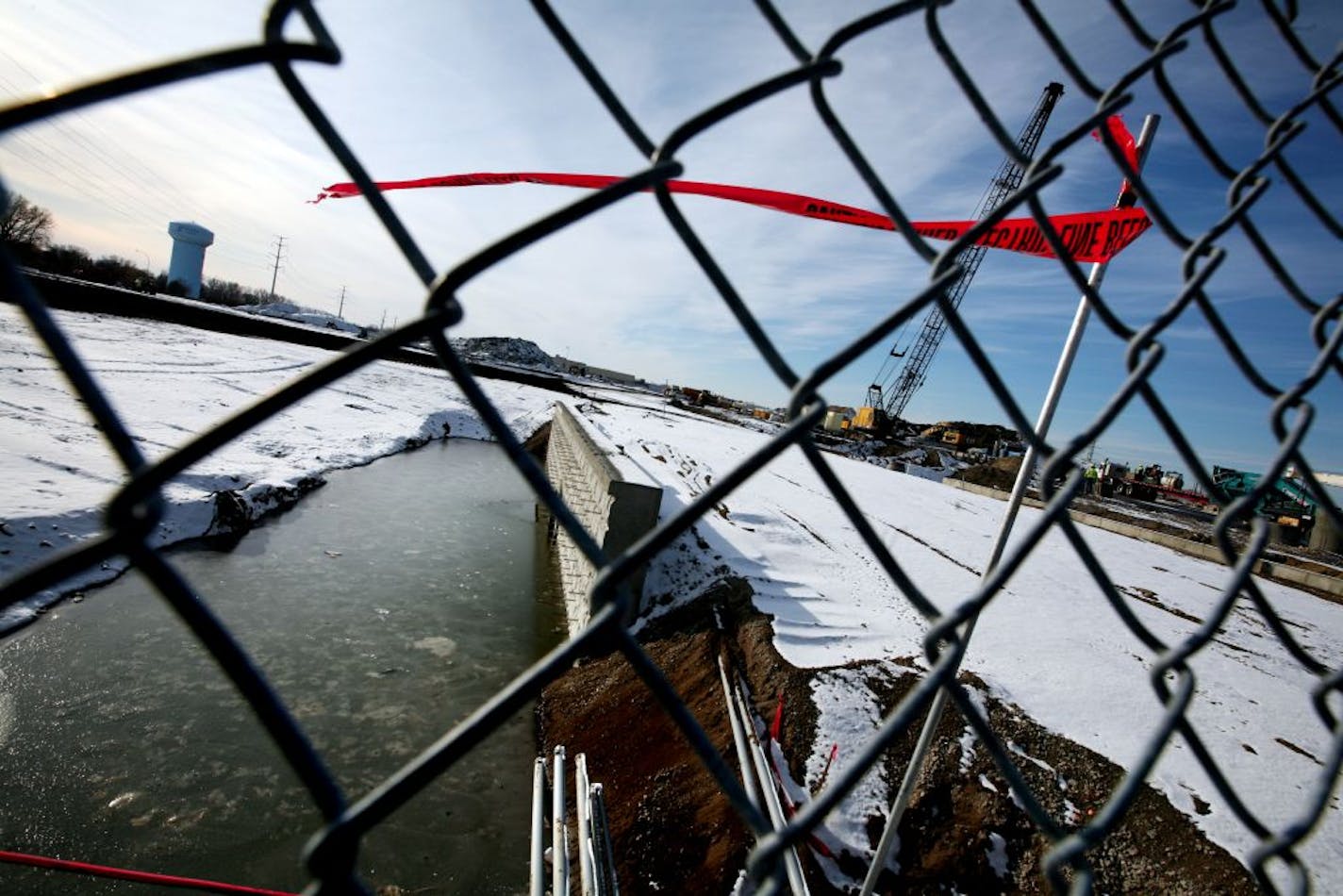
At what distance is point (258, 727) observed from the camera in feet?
20.4

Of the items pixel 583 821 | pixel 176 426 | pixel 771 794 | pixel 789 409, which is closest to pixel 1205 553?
pixel 771 794

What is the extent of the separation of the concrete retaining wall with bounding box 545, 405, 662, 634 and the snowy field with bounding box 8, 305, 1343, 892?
28.8 inches

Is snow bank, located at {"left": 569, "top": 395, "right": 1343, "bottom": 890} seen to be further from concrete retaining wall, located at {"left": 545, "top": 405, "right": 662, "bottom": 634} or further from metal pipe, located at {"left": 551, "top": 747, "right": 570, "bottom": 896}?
metal pipe, located at {"left": 551, "top": 747, "right": 570, "bottom": 896}

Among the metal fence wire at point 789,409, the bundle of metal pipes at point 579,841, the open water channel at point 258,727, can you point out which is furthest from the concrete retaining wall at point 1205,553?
the metal fence wire at point 789,409

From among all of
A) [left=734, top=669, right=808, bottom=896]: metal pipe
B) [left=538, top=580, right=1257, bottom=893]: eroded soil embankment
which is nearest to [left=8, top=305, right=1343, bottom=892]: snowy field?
[left=538, top=580, right=1257, bottom=893]: eroded soil embankment

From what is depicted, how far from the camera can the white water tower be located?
216 ft

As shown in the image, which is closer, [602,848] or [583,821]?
[602,848]

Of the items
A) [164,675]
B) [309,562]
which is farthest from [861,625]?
[309,562]

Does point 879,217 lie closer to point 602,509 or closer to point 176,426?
point 602,509

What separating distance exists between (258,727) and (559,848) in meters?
3.78

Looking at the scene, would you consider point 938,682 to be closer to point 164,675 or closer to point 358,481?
point 164,675

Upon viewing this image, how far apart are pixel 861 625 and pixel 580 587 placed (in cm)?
368

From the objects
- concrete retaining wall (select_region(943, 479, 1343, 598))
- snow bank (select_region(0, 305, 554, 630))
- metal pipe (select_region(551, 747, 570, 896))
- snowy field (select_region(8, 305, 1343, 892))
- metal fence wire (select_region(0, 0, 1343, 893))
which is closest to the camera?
metal fence wire (select_region(0, 0, 1343, 893))

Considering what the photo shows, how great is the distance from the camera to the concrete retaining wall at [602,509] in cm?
733
